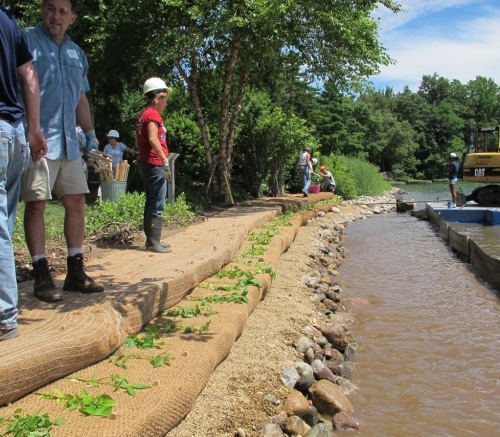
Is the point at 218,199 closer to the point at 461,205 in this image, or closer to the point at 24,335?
the point at 461,205

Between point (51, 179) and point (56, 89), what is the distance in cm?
65

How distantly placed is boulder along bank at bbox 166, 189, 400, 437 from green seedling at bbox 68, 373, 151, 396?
31 centimetres

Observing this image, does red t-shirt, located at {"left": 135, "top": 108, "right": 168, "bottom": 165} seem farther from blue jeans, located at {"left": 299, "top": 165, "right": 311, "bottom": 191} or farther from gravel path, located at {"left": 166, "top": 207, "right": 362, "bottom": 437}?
blue jeans, located at {"left": 299, "top": 165, "right": 311, "bottom": 191}

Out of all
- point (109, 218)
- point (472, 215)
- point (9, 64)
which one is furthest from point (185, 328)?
point (472, 215)

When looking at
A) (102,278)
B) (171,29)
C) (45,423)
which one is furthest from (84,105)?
(171,29)

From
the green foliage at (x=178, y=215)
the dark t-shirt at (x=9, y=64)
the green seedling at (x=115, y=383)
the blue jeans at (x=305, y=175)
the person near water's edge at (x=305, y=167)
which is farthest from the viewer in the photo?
the blue jeans at (x=305, y=175)

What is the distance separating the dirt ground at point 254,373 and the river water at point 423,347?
2.59 ft

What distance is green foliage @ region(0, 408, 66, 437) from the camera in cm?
221

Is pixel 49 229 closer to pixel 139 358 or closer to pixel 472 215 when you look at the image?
pixel 139 358

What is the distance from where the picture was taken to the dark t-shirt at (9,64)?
297 centimetres

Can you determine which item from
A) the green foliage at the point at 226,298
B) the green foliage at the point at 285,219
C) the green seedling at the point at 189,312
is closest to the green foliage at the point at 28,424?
the green seedling at the point at 189,312

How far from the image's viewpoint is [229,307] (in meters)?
4.51

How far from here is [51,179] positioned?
371 centimetres

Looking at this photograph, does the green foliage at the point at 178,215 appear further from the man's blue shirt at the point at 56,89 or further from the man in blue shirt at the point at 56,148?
the man's blue shirt at the point at 56,89
